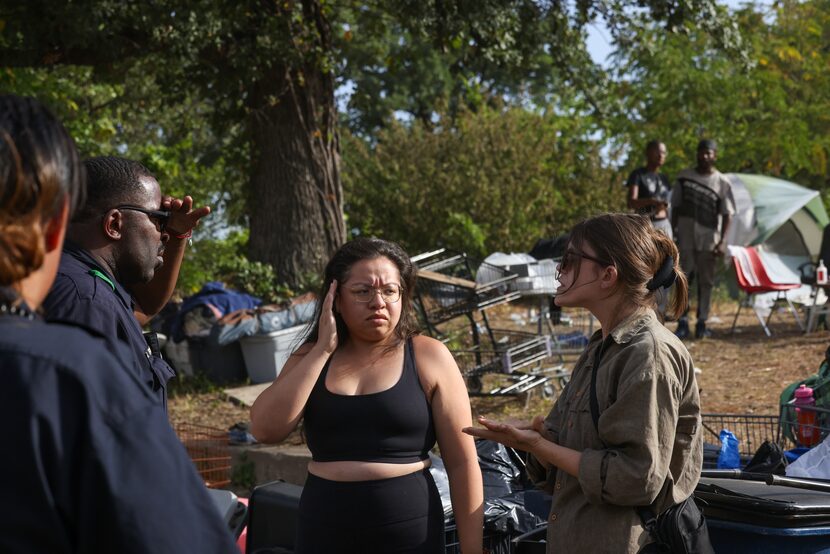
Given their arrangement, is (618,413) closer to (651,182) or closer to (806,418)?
(806,418)

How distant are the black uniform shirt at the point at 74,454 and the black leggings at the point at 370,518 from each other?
5.87 ft

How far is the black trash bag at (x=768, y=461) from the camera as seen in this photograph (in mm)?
3910

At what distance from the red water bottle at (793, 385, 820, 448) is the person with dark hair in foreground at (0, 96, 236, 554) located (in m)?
3.57

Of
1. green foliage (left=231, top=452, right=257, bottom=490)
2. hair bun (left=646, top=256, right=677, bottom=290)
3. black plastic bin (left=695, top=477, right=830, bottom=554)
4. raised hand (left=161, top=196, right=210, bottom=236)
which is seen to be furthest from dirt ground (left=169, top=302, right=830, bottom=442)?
hair bun (left=646, top=256, right=677, bottom=290)

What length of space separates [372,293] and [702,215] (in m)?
8.45

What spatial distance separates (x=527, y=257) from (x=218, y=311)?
3.41m

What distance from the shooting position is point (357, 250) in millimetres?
3639

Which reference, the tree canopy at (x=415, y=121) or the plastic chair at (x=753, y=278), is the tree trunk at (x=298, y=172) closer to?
the tree canopy at (x=415, y=121)

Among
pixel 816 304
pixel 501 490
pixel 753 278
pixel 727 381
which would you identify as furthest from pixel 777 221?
pixel 501 490

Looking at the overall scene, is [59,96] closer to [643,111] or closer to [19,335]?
[643,111]

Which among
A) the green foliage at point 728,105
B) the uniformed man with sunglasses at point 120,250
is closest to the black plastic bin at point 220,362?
the uniformed man with sunglasses at point 120,250

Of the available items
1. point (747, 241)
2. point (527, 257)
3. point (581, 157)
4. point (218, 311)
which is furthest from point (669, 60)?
point (218, 311)

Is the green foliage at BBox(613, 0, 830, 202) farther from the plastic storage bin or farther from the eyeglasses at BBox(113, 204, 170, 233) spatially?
the eyeglasses at BBox(113, 204, 170, 233)

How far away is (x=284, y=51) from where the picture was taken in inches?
423
